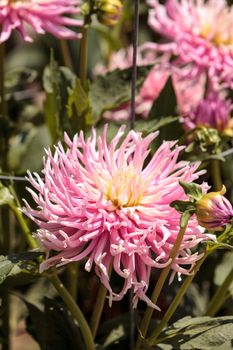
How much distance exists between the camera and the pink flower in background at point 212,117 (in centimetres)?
117

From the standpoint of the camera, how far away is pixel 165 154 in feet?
2.98

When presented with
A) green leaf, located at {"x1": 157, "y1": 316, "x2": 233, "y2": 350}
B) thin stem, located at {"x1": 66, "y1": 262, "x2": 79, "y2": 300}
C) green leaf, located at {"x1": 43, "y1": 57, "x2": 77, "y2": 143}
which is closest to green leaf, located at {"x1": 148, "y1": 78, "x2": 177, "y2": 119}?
green leaf, located at {"x1": 43, "y1": 57, "x2": 77, "y2": 143}

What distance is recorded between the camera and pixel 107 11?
111 centimetres

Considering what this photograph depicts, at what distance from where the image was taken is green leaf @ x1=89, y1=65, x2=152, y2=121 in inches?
46.7

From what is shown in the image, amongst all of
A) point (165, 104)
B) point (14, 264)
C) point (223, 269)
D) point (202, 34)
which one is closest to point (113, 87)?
point (165, 104)

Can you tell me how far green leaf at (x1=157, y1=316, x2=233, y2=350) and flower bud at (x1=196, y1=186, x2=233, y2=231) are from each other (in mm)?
151

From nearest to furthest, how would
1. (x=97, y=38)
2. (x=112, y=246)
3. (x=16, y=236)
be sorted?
(x=112, y=246), (x=16, y=236), (x=97, y=38)

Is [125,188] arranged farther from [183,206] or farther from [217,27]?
[217,27]

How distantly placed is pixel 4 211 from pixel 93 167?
1.22 feet

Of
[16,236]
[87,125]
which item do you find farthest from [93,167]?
[16,236]

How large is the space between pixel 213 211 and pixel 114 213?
0.12 metres

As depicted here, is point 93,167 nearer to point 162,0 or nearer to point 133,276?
point 133,276

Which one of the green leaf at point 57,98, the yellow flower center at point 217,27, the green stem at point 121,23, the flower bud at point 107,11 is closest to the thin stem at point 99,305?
the green leaf at point 57,98

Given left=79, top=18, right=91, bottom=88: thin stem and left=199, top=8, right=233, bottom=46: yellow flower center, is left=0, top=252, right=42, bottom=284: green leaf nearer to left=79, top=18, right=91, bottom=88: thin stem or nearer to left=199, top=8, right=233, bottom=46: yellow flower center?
left=79, top=18, right=91, bottom=88: thin stem
